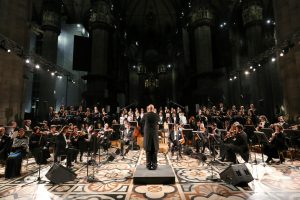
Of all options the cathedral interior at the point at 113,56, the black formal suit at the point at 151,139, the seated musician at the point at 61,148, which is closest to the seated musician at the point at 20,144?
the seated musician at the point at 61,148

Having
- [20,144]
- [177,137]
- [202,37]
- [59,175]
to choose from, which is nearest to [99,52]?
[202,37]

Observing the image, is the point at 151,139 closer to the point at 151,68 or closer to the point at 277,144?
the point at 277,144

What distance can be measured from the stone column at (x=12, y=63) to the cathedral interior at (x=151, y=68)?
0.05 metres

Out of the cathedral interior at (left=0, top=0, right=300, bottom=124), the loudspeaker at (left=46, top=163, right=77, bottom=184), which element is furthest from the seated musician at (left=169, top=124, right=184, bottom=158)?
the cathedral interior at (left=0, top=0, right=300, bottom=124)

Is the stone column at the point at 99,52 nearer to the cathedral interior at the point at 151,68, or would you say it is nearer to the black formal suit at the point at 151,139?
the cathedral interior at the point at 151,68

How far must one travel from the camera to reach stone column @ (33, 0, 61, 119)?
17594mm

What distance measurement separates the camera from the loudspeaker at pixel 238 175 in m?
4.37

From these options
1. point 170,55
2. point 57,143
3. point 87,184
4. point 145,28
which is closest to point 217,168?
point 87,184

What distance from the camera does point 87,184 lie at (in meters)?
4.74

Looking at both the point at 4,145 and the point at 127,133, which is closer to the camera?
the point at 4,145

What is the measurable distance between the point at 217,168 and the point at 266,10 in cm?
1948

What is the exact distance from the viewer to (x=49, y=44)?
715 inches

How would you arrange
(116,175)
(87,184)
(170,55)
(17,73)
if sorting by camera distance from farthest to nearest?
(170,55)
(17,73)
(116,175)
(87,184)

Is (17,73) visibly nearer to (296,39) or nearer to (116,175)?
(116,175)
